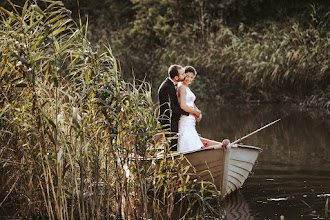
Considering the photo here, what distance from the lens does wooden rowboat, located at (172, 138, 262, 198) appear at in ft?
20.6

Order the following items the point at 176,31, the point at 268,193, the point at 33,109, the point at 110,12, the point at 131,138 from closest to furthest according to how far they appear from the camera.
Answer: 1. the point at 33,109
2. the point at 131,138
3. the point at 268,193
4. the point at 176,31
5. the point at 110,12

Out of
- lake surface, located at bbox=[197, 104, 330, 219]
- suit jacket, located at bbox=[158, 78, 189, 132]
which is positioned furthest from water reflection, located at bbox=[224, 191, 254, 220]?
suit jacket, located at bbox=[158, 78, 189, 132]

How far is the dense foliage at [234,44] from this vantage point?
16547 millimetres

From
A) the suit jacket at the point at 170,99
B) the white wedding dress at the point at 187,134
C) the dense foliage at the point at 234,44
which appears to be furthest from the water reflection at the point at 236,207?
the dense foliage at the point at 234,44

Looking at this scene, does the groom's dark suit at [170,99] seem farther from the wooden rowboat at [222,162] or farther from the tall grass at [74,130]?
the tall grass at [74,130]

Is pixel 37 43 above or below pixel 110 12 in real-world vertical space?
below

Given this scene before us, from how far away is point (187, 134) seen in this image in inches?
285

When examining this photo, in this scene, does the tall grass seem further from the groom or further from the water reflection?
the groom

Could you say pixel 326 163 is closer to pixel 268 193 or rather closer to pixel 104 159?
pixel 268 193

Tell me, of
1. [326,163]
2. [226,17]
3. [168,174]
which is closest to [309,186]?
[326,163]

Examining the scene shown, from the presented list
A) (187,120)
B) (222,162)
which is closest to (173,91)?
(187,120)

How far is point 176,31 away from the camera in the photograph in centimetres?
2084

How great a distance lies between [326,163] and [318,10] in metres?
11.9

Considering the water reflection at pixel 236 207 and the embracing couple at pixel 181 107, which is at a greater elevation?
the embracing couple at pixel 181 107
